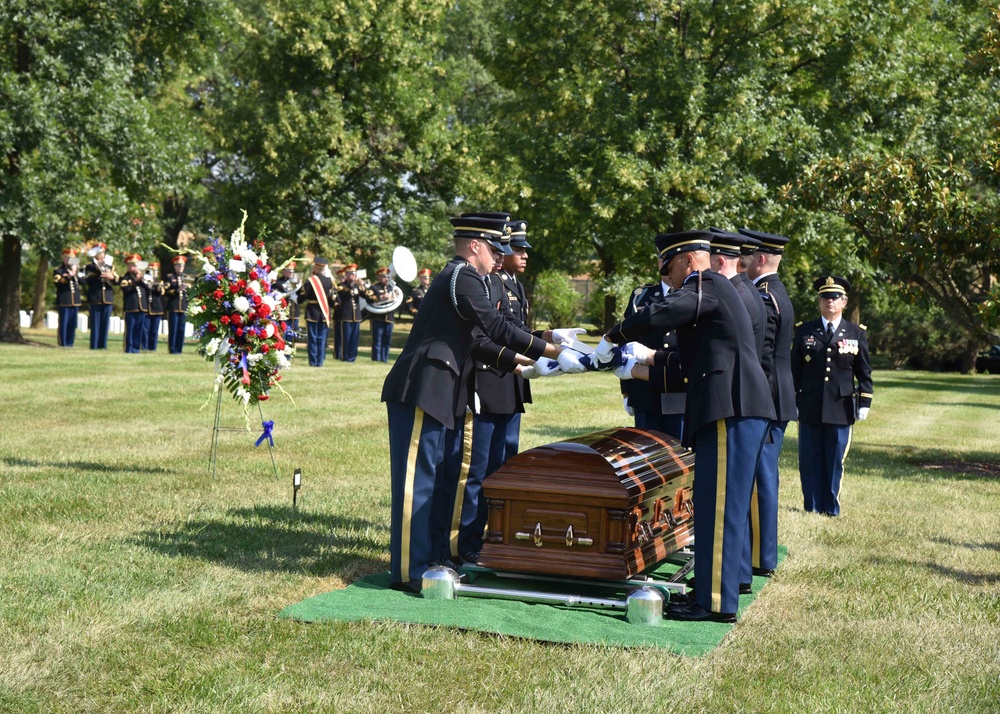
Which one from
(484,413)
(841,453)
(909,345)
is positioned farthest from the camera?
(909,345)

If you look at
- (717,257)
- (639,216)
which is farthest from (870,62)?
(717,257)

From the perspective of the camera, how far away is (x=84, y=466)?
1045 centimetres

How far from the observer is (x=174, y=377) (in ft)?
62.2

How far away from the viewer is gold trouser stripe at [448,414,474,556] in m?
7.33

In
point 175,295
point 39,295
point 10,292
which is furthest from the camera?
point 39,295

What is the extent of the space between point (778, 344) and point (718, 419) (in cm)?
203

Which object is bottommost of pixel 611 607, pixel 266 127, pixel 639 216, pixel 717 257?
pixel 611 607

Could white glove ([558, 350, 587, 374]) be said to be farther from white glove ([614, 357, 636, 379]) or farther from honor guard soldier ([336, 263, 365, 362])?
honor guard soldier ([336, 263, 365, 362])

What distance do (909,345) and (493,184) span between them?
17734 millimetres

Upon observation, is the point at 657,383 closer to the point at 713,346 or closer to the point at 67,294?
the point at 713,346

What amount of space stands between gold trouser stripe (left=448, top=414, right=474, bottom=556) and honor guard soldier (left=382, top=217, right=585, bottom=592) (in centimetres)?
58

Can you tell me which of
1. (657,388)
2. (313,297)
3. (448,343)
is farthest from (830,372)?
(313,297)

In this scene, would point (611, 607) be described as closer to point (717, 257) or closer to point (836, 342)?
point (717, 257)

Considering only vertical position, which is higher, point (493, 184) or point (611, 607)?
point (493, 184)
